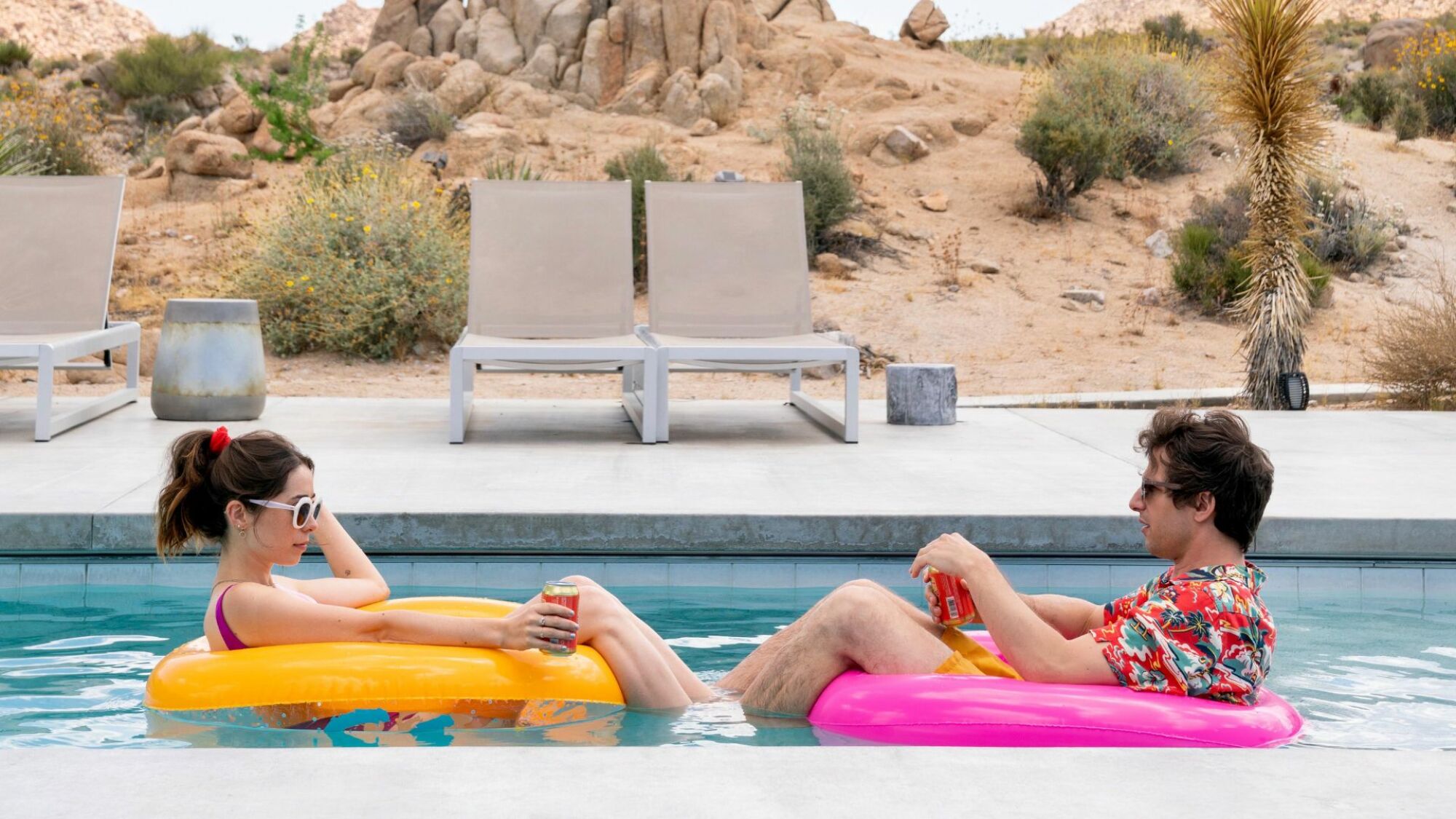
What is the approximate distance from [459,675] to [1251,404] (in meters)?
7.85

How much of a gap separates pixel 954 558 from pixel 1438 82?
21.6 meters

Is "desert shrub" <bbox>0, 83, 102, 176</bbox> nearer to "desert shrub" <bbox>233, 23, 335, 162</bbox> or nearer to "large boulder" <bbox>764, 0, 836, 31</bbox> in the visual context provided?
"desert shrub" <bbox>233, 23, 335, 162</bbox>

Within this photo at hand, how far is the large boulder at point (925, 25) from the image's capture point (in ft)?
84.4

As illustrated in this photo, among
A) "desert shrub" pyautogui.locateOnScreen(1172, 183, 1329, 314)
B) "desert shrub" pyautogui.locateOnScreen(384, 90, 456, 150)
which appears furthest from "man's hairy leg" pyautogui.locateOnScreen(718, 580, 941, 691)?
"desert shrub" pyautogui.locateOnScreen(384, 90, 456, 150)

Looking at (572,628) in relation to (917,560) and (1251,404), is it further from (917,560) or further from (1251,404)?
(1251,404)

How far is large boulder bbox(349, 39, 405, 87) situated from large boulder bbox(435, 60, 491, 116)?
4.27ft

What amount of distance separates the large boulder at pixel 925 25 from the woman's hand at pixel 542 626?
23608 mm

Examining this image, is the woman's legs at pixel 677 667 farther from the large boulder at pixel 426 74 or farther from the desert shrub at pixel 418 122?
the large boulder at pixel 426 74

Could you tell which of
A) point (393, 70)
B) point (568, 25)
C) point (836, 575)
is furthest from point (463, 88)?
point (836, 575)

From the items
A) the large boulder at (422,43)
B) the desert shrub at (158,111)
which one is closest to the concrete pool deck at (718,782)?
the large boulder at (422,43)

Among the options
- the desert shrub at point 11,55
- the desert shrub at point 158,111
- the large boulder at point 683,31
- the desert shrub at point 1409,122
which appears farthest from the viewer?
the desert shrub at point 11,55

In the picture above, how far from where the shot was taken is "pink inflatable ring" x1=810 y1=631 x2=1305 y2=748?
2859 millimetres

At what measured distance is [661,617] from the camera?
4.70 metres

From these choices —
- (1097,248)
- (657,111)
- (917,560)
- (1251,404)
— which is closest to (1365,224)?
(1097,248)
